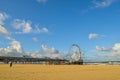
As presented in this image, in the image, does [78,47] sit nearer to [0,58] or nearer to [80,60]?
[80,60]

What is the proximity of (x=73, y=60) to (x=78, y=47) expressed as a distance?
28.0ft

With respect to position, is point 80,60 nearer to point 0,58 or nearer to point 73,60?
point 73,60

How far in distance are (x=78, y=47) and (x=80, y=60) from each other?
325 inches

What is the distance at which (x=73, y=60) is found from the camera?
414ft

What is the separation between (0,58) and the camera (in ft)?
641

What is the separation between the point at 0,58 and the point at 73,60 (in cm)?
9066

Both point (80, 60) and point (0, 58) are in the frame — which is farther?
point (0, 58)

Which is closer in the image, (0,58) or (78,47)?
(78,47)

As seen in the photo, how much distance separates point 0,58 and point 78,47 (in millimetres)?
90578

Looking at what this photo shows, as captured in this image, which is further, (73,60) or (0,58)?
(0,58)

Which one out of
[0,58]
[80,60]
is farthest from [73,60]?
[0,58]

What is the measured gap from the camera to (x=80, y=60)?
125438mm

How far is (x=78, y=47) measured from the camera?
5108 inches

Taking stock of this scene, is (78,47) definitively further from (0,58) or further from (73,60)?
(0,58)
